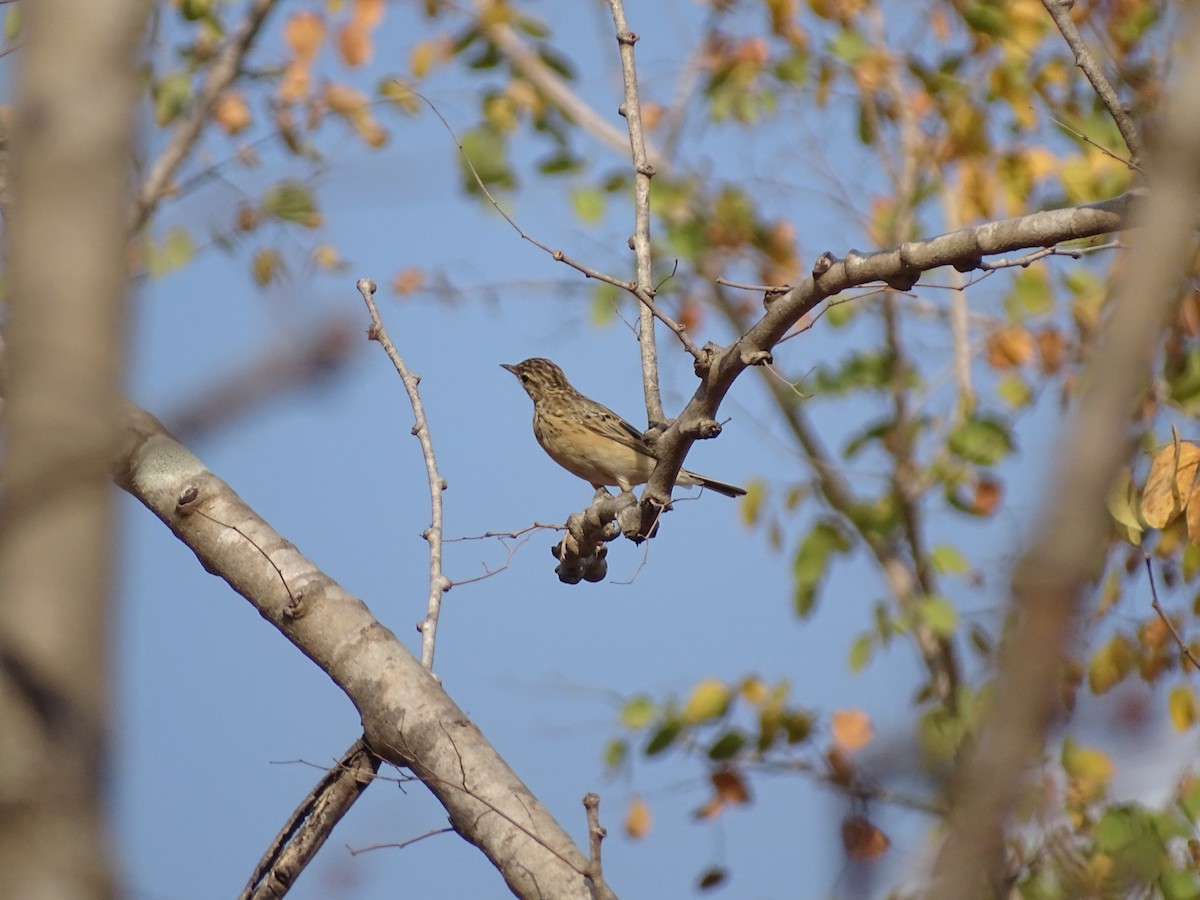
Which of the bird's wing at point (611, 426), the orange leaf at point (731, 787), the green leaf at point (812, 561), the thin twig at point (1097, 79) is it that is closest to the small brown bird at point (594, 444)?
the bird's wing at point (611, 426)

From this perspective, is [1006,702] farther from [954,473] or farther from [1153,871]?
[954,473]

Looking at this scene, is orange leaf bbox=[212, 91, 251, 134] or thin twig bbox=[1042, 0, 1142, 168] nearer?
thin twig bbox=[1042, 0, 1142, 168]

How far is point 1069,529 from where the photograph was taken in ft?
2.80

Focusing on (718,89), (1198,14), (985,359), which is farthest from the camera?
(985,359)

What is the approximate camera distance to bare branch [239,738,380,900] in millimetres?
3682

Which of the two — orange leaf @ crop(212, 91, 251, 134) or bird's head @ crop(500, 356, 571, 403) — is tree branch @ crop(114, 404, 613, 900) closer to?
bird's head @ crop(500, 356, 571, 403)

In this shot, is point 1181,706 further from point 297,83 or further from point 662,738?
point 297,83

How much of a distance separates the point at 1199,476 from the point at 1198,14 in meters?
3.56

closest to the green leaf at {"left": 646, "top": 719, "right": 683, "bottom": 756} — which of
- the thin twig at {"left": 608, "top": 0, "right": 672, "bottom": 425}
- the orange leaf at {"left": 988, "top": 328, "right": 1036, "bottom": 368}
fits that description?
the thin twig at {"left": 608, "top": 0, "right": 672, "bottom": 425}

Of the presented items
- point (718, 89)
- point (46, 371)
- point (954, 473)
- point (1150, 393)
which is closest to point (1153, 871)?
point (1150, 393)

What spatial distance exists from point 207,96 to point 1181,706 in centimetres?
662

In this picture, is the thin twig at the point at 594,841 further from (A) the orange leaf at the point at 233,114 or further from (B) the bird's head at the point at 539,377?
(A) the orange leaf at the point at 233,114

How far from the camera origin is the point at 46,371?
112 cm

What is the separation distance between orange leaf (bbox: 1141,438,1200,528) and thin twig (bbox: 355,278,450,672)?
85.0 inches
